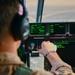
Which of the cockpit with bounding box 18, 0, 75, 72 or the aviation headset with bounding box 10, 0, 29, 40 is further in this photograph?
the cockpit with bounding box 18, 0, 75, 72

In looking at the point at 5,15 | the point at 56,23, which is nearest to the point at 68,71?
the point at 5,15

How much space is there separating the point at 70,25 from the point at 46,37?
0.61 feet

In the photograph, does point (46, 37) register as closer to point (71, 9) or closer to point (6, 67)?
point (6, 67)

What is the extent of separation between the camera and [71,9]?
12.0m

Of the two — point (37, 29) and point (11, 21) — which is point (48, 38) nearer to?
point (37, 29)

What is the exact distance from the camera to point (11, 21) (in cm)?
127

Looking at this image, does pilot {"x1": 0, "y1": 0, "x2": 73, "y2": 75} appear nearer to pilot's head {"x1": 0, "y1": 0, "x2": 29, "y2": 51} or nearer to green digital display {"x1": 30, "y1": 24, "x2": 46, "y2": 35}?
pilot's head {"x1": 0, "y1": 0, "x2": 29, "y2": 51}

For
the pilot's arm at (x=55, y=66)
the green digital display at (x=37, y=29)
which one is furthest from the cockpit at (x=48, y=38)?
the pilot's arm at (x=55, y=66)

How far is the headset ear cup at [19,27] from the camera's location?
1284 mm

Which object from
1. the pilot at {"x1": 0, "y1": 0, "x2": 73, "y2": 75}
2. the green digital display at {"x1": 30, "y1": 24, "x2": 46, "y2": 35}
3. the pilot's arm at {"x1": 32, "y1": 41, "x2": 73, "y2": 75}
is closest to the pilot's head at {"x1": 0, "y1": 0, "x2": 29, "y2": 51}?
the pilot at {"x1": 0, "y1": 0, "x2": 73, "y2": 75}

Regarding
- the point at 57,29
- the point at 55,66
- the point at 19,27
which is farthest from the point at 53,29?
the point at 19,27

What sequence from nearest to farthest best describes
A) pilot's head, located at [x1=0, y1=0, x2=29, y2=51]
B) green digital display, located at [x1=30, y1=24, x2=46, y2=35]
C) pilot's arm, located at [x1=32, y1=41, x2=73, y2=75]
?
pilot's head, located at [x1=0, y1=0, x2=29, y2=51], pilot's arm, located at [x1=32, y1=41, x2=73, y2=75], green digital display, located at [x1=30, y1=24, x2=46, y2=35]

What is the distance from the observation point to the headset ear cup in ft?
4.21

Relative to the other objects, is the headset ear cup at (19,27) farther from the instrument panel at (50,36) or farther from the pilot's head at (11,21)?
the instrument panel at (50,36)
